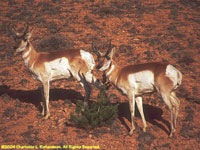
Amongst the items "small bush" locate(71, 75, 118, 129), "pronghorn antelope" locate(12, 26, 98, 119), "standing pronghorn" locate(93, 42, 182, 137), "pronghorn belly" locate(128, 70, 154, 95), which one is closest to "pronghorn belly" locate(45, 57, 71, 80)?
"pronghorn antelope" locate(12, 26, 98, 119)

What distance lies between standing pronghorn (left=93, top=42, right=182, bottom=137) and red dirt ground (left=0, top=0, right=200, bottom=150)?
3.16 feet

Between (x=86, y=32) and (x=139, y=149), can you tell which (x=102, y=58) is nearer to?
(x=139, y=149)

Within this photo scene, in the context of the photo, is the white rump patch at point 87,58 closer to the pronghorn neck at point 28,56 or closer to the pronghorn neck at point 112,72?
the pronghorn neck at point 112,72

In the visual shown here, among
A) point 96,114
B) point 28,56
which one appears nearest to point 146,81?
point 96,114

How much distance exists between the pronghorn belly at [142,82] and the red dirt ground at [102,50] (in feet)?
4.94

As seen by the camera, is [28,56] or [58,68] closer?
[58,68]

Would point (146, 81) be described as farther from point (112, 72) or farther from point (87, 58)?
point (87, 58)

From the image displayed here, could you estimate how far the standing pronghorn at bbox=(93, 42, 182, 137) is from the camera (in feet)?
23.8

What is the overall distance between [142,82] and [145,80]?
5.1 inches

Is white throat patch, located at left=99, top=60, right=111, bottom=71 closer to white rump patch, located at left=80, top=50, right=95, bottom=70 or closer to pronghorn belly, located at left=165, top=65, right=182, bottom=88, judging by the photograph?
white rump patch, located at left=80, top=50, right=95, bottom=70

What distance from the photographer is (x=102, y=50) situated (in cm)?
1628

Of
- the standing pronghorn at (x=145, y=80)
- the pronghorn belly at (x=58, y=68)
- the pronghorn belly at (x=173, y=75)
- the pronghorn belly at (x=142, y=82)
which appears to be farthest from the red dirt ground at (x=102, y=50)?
the pronghorn belly at (x=173, y=75)

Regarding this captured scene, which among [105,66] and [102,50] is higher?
[105,66]

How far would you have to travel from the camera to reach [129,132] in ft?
26.0
